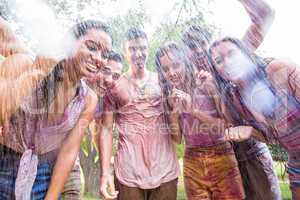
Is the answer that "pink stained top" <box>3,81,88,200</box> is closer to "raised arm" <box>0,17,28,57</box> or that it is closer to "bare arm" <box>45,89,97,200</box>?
"bare arm" <box>45,89,97,200</box>

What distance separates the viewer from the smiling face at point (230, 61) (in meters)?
1.27

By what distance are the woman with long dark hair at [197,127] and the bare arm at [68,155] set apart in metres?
0.20

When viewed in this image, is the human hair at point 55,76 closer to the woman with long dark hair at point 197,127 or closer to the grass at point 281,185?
the woman with long dark hair at point 197,127

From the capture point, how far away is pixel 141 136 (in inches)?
52.2

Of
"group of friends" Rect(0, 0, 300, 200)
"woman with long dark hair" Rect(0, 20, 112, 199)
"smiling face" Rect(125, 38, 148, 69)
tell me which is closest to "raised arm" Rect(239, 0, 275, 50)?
"group of friends" Rect(0, 0, 300, 200)

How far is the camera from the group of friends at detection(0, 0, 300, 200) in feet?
4.04

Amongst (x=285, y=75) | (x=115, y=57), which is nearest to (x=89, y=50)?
(x=115, y=57)

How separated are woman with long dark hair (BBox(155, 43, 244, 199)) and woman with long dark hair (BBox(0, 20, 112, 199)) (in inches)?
6.9

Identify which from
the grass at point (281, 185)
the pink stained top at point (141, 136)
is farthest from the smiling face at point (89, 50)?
the grass at point (281, 185)

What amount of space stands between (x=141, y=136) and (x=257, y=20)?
41 cm

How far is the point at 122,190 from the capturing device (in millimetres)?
1315

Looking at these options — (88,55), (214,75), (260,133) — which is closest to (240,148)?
(260,133)

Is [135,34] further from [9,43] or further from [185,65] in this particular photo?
[9,43]

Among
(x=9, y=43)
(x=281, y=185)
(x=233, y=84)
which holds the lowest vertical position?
(x=281, y=185)
